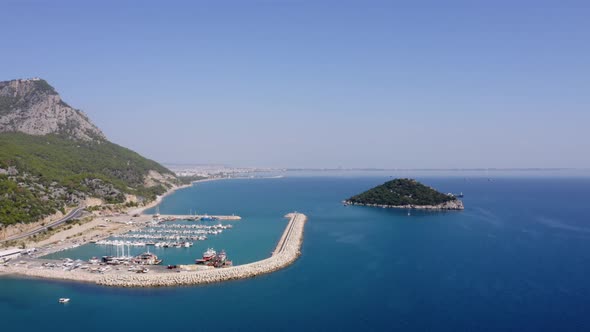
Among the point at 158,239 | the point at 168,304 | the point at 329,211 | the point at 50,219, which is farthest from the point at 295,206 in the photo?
the point at 168,304

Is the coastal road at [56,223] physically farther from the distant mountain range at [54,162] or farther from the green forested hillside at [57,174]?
the green forested hillside at [57,174]

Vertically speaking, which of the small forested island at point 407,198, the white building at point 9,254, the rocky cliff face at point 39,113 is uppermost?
the rocky cliff face at point 39,113

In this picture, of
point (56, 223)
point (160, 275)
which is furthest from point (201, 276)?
point (56, 223)

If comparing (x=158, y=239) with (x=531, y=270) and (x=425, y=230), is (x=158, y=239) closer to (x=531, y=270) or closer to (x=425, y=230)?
(x=425, y=230)

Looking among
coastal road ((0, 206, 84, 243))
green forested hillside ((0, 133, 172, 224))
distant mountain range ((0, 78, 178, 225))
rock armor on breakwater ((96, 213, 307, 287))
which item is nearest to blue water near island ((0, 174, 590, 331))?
rock armor on breakwater ((96, 213, 307, 287))

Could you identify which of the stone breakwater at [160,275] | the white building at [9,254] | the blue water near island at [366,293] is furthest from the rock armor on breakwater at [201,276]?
the white building at [9,254]

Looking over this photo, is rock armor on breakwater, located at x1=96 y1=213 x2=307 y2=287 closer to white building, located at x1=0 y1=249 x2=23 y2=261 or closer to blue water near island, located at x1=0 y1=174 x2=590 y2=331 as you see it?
blue water near island, located at x1=0 y1=174 x2=590 y2=331

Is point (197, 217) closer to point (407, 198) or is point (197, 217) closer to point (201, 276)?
point (201, 276)
